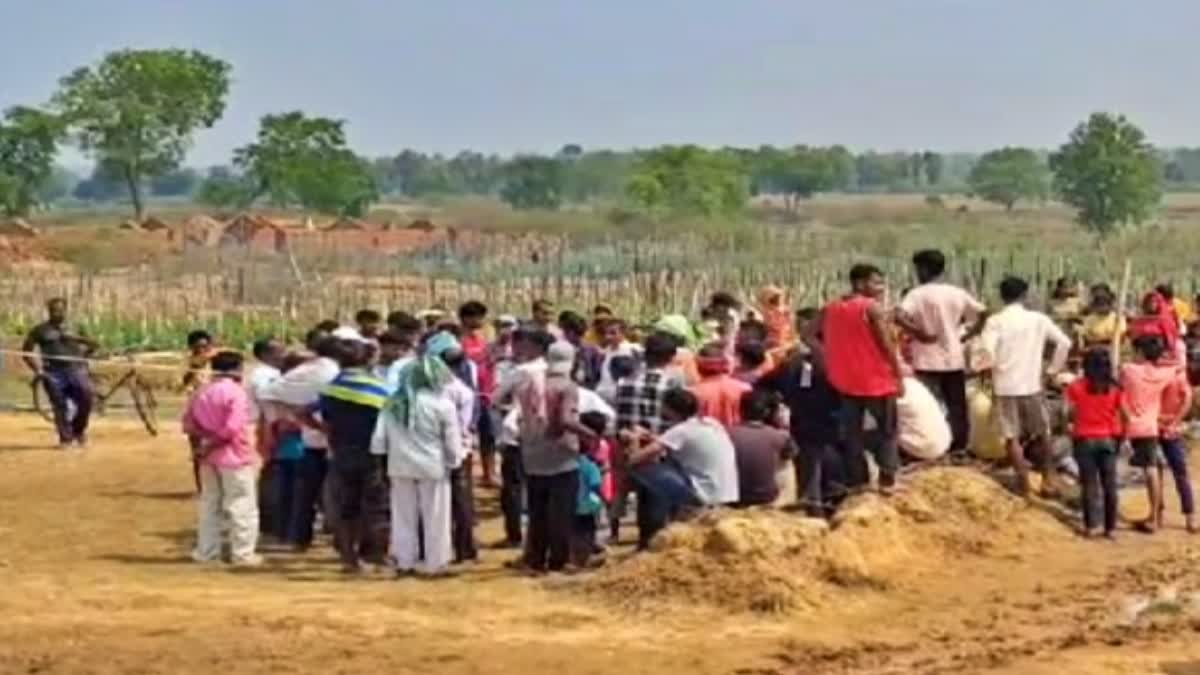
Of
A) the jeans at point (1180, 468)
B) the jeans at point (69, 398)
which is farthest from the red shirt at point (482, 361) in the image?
the jeans at point (69, 398)

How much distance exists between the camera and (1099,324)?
19.4 meters

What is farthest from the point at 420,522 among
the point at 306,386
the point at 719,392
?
the point at 719,392

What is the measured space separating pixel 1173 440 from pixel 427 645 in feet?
21.1

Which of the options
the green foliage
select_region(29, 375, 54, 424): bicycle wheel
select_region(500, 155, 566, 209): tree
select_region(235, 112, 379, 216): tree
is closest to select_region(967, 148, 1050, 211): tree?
select_region(500, 155, 566, 209): tree

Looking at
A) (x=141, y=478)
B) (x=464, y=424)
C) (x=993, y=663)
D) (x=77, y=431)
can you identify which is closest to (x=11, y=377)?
(x=77, y=431)

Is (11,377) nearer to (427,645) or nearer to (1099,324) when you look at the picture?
(1099,324)

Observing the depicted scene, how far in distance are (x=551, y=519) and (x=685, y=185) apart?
71.5 metres

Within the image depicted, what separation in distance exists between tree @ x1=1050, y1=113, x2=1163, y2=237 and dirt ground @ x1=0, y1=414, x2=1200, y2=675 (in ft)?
200

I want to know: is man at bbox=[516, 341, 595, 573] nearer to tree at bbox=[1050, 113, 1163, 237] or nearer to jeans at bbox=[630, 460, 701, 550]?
jeans at bbox=[630, 460, 701, 550]

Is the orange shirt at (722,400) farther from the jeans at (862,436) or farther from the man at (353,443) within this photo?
the man at (353,443)

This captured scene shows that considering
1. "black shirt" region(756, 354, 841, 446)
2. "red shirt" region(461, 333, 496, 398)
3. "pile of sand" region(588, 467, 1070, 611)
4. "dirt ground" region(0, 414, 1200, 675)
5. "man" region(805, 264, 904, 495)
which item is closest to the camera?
"dirt ground" region(0, 414, 1200, 675)

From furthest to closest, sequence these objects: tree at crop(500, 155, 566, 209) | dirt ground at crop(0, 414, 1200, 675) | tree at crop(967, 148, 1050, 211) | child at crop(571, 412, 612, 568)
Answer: tree at crop(967, 148, 1050, 211), tree at crop(500, 155, 566, 209), child at crop(571, 412, 612, 568), dirt ground at crop(0, 414, 1200, 675)

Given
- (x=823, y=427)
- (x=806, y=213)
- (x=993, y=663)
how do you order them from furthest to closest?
(x=806, y=213), (x=823, y=427), (x=993, y=663)

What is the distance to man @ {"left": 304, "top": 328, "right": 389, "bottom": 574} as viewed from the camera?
575 inches
